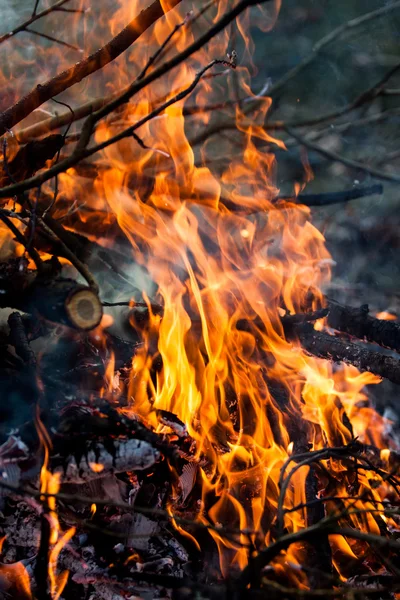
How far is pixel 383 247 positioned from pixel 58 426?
188 inches

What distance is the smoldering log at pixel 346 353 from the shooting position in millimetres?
3164

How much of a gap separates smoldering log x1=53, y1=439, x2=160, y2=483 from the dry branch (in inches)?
87.4

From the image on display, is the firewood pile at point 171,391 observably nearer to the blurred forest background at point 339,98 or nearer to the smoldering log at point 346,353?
the smoldering log at point 346,353

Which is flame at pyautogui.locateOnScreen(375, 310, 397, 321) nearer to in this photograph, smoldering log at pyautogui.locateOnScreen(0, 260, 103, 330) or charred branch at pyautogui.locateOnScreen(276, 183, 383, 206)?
charred branch at pyautogui.locateOnScreen(276, 183, 383, 206)

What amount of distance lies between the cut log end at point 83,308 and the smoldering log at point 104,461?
0.72 m

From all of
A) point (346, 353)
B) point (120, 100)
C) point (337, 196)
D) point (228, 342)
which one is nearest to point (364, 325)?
point (346, 353)

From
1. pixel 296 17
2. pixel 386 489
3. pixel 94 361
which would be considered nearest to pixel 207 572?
pixel 94 361

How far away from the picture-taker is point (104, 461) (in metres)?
2.14

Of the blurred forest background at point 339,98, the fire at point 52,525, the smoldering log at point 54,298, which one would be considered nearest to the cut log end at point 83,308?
the smoldering log at point 54,298

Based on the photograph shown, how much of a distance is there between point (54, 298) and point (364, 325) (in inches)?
83.6

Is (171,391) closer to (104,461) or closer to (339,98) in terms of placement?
(104,461)

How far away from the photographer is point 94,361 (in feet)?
9.86

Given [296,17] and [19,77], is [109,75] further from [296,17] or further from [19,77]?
[296,17]

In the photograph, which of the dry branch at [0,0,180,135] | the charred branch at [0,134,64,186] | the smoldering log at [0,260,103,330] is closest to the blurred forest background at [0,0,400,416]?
the dry branch at [0,0,180,135]
